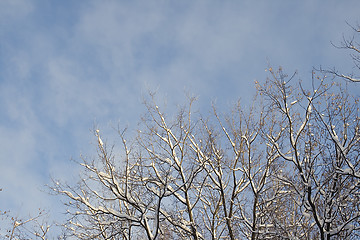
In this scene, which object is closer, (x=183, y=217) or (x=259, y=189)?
(x=259, y=189)

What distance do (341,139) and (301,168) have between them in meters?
1.25

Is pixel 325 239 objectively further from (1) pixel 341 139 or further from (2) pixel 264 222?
(2) pixel 264 222

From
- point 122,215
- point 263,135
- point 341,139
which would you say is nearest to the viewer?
point 341,139

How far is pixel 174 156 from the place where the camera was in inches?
A: 435

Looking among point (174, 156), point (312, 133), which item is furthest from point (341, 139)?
point (174, 156)

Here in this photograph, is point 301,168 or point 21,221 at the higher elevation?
point 21,221

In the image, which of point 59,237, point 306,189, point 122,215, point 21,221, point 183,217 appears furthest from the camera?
point 21,221

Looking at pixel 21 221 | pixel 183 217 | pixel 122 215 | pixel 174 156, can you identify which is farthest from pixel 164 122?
pixel 21 221

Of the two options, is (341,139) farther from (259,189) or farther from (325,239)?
(259,189)

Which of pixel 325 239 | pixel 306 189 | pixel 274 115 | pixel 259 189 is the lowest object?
pixel 325 239

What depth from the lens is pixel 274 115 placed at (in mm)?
10875

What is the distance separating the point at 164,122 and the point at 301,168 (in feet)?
18.5

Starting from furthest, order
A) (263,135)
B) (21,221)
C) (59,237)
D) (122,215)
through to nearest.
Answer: (21,221) < (59,237) < (263,135) < (122,215)

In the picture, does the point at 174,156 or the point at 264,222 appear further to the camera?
the point at 174,156
